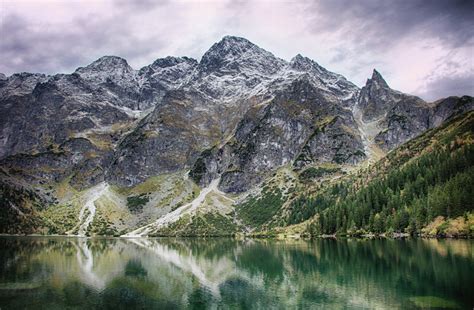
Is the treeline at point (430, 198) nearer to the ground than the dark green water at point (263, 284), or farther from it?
farther from it

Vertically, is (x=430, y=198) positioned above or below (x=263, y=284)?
above

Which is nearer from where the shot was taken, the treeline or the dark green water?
the dark green water

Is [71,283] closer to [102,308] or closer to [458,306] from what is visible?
[102,308]

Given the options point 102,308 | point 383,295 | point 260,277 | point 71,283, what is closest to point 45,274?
point 71,283

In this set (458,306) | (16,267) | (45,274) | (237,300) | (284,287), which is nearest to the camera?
(458,306)

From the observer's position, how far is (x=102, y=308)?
5722 cm

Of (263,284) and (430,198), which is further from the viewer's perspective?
(430,198)

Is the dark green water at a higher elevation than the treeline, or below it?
below

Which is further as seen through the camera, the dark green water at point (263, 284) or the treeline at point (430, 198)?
the treeline at point (430, 198)

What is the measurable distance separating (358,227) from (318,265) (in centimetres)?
10770

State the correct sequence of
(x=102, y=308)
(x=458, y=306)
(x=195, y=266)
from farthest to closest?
(x=195, y=266), (x=102, y=308), (x=458, y=306)

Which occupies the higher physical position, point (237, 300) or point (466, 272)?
point (466, 272)

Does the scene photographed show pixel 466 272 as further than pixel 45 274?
No

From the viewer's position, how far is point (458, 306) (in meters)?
48.5
